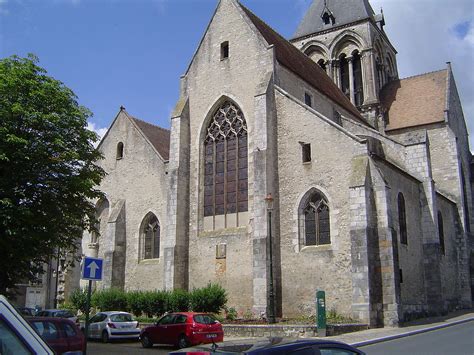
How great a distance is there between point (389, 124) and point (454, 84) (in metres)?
5.92

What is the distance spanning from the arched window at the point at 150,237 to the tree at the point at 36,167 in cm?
1052

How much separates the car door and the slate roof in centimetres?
1255

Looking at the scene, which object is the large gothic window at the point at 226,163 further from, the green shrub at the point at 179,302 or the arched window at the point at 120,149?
the arched window at the point at 120,149

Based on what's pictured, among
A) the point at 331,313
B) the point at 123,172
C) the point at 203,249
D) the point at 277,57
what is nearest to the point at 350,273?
the point at 331,313

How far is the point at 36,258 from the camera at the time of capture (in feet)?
44.4

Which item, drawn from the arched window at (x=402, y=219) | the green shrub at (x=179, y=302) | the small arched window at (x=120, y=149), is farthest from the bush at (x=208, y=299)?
the small arched window at (x=120, y=149)

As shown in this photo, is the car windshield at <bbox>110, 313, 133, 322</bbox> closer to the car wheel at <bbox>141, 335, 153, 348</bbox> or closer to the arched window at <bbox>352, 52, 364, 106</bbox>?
the car wheel at <bbox>141, 335, 153, 348</bbox>

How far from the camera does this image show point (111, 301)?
71.9ft

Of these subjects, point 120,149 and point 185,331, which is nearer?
point 185,331

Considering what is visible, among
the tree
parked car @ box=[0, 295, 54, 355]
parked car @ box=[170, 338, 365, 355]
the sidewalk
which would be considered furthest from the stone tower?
parked car @ box=[0, 295, 54, 355]

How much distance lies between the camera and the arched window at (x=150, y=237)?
24.7 meters

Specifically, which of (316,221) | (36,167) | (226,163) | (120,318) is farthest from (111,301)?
(36,167)

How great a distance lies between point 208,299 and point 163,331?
14.6 ft

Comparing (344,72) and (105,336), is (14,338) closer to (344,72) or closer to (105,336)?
(105,336)
